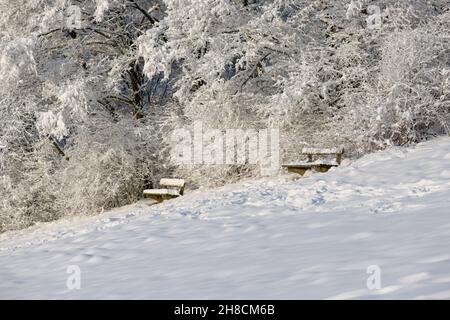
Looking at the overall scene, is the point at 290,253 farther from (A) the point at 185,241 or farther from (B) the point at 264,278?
(A) the point at 185,241

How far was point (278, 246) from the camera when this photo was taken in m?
7.01

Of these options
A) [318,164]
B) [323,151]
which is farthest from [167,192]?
[323,151]

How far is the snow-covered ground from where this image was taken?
17.6 ft

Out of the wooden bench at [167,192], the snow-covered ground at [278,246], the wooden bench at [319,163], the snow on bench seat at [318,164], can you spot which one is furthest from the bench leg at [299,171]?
the wooden bench at [167,192]

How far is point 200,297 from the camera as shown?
533 cm

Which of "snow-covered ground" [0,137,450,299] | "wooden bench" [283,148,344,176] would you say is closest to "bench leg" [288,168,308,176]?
"wooden bench" [283,148,344,176]

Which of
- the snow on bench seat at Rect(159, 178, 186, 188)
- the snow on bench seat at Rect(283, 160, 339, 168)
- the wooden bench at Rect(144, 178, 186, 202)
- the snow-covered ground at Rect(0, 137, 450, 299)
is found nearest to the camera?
the snow-covered ground at Rect(0, 137, 450, 299)

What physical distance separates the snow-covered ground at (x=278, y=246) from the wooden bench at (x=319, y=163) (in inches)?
35.8

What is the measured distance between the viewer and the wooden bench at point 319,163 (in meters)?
13.0

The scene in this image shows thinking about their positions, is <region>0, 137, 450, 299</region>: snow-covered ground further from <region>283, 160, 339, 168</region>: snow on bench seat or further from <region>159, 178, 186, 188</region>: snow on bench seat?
<region>159, 178, 186, 188</region>: snow on bench seat

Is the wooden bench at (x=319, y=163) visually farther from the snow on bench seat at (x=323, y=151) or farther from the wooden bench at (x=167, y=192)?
the wooden bench at (x=167, y=192)

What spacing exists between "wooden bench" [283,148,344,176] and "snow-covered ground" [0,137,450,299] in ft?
2.98

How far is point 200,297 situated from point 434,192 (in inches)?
204

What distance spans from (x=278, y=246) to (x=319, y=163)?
242 inches
